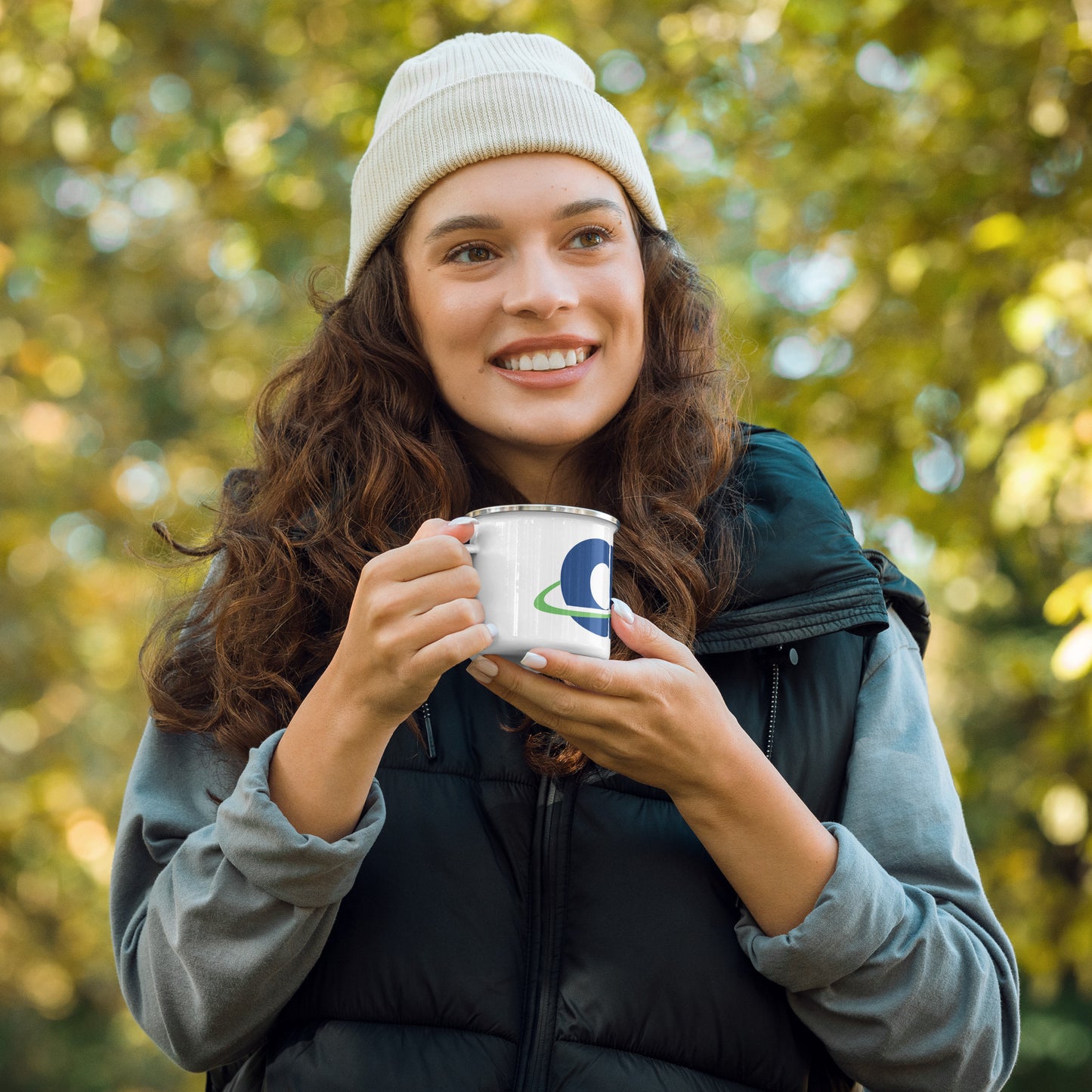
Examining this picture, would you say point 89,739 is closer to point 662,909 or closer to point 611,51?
point 611,51

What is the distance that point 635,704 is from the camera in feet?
5.35

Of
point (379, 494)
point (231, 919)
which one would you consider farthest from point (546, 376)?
point (231, 919)

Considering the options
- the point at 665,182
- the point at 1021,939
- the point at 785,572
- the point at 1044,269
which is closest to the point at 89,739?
the point at 665,182

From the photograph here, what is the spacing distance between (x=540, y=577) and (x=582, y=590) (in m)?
0.06

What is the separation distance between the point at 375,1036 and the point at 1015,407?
295 cm

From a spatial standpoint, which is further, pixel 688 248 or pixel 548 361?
pixel 688 248

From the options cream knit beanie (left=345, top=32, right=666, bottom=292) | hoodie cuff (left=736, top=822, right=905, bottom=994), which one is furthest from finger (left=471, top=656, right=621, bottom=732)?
cream knit beanie (left=345, top=32, right=666, bottom=292)

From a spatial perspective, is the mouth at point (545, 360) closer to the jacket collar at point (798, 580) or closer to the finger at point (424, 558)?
the jacket collar at point (798, 580)

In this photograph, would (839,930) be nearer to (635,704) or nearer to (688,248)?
(635,704)

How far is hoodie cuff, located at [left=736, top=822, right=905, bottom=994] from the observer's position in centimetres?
171

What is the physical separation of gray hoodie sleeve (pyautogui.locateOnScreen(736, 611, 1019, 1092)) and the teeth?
0.75 m

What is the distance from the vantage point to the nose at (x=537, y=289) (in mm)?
2047

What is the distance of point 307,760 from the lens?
1.69 metres

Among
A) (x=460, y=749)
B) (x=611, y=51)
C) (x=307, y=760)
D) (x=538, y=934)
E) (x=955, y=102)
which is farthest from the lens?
(x=611, y=51)
